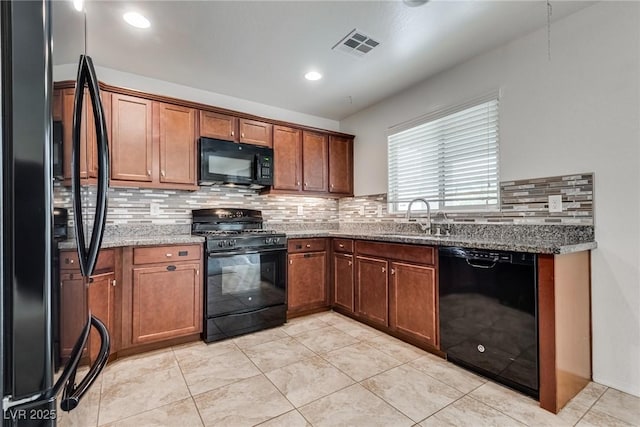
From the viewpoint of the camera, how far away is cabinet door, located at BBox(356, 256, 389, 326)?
9.17 feet

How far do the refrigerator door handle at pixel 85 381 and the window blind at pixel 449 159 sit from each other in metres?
2.73

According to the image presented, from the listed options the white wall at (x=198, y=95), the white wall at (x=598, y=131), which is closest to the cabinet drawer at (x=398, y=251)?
the white wall at (x=598, y=131)

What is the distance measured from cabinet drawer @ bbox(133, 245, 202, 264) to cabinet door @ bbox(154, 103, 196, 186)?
690mm

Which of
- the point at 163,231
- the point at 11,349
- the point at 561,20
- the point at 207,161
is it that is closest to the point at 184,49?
the point at 207,161

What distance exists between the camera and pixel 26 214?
1.85 ft

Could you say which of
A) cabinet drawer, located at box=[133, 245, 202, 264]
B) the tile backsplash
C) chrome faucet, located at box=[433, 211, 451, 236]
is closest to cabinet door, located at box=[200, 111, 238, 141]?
the tile backsplash

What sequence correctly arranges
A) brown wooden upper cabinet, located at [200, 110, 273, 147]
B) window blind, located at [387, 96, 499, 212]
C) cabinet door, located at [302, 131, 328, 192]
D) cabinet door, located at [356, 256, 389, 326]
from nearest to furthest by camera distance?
window blind, located at [387, 96, 499, 212]
cabinet door, located at [356, 256, 389, 326]
brown wooden upper cabinet, located at [200, 110, 273, 147]
cabinet door, located at [302, 131, 328, 192]

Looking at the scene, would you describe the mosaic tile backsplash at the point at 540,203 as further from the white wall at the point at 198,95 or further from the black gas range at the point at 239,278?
the white wall at the point at 198,95

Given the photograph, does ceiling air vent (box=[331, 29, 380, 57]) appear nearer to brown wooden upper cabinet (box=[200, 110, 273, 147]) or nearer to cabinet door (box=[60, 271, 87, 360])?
brown wooden upper cabinet (box=[200, 110, 273, 147])

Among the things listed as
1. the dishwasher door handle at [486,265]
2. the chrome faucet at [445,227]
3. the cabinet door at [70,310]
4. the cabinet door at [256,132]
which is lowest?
the dishwasher door handle at [486,265]

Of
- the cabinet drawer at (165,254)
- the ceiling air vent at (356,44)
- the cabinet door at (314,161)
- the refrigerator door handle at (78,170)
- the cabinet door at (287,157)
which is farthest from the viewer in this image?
the cabinet door at (314,161)

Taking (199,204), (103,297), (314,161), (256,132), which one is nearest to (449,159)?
(314,161)

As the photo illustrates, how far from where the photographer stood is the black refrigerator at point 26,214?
1.81 feet

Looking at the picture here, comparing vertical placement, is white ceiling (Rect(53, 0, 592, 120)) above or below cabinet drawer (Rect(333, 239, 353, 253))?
above
